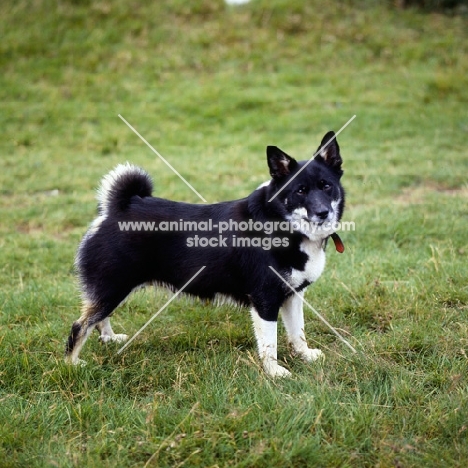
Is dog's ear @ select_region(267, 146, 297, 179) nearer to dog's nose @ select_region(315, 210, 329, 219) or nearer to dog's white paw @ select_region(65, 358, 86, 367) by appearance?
dog's nose @ select_region(315, 210, 329, 219)

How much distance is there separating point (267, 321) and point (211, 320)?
782 mm

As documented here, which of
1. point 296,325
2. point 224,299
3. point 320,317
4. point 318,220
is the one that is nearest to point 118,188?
point 224,299

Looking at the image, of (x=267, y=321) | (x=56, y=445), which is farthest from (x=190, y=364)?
(x=56, y=445)

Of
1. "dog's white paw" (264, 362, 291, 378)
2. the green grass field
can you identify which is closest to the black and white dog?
"dog's white paw" (264, 362, 291, 378)

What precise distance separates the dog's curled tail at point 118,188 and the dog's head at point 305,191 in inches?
38.3

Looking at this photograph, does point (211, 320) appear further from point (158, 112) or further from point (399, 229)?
point (158, 112)

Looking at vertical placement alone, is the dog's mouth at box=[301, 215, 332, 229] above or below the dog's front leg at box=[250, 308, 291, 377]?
above

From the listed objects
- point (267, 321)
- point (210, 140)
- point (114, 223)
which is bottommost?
point (210, 140)

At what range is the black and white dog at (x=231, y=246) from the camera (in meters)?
3.81

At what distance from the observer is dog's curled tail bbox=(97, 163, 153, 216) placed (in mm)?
4070

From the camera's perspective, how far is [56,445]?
3.03 m

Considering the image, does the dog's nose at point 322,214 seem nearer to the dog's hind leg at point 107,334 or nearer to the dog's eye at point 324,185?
the dog's eye at point 324,185

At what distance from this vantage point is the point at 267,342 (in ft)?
12.6

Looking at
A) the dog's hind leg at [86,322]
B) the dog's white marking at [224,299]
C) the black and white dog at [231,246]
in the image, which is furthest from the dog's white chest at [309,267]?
the dog's hind leg at [86,322]
